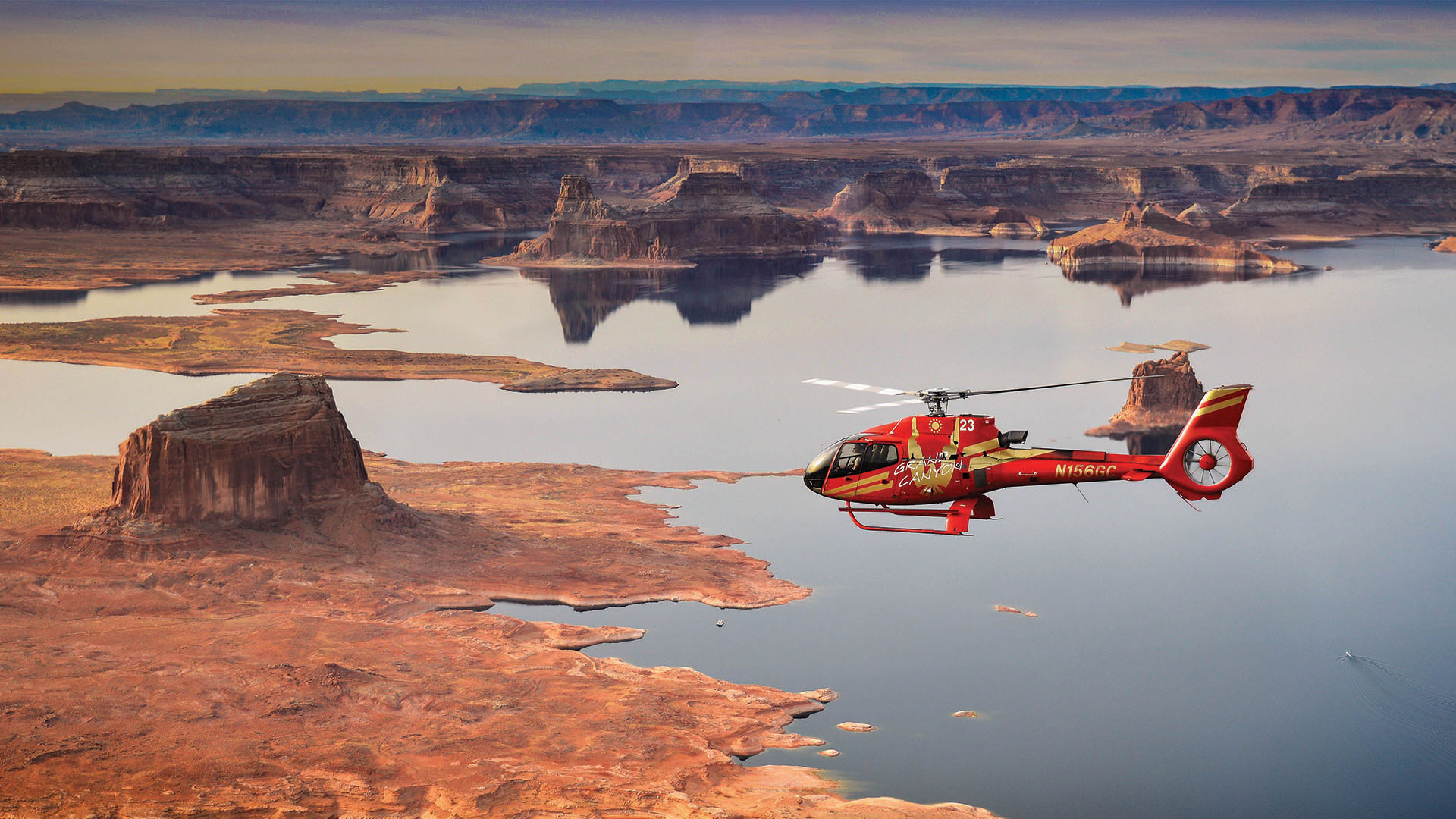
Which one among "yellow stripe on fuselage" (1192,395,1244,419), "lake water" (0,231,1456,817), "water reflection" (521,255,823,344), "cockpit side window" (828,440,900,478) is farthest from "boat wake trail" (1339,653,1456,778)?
"water reflection" (521,255,823,344)

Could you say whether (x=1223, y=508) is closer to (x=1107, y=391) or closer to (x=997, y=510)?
(x=997, y=510)

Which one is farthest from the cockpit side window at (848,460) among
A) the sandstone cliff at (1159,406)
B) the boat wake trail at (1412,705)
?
the sandstone cliff at (1159,406)

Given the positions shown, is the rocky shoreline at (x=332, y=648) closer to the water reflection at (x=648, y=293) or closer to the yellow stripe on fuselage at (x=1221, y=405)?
the yellow stripe on fuselage at (x=1221, y=405)

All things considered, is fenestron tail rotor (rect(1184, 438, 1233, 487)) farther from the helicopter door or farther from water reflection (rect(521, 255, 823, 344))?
water reflection (rect(521, 255, 823, 344))

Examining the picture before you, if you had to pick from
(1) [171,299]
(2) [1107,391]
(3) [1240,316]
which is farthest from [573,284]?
(2) [1107,391]

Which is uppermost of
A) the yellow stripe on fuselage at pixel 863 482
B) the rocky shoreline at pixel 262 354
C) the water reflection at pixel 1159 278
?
the water reflection at pixel 1159 278
